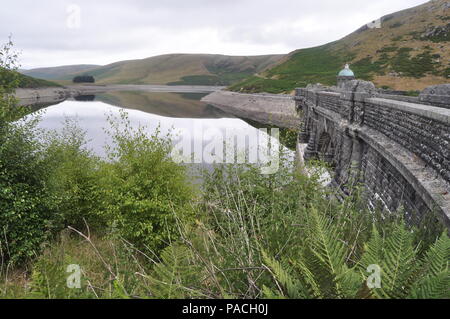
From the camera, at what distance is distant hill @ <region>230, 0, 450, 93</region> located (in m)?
62.7

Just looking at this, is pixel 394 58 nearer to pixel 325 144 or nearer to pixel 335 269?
pixel 325 144

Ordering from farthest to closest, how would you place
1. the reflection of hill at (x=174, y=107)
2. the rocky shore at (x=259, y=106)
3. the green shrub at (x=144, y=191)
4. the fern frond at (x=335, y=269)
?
the reflection of hill at (x=174, y=107) < the rocky shore at (x=259, y=106) < the green shrub at (x=144, y=191) < the fern frond at (x=335, y=269)

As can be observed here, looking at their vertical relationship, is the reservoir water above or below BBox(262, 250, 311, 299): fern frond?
below

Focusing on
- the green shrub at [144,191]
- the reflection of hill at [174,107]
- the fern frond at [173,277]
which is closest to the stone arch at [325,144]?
the green shrub at [144,191]

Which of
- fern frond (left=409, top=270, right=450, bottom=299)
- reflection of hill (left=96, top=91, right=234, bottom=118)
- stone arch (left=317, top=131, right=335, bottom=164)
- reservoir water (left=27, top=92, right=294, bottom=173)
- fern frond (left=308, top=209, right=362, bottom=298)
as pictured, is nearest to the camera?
fern frond (left=409, top=270, right=450, bottom=299)

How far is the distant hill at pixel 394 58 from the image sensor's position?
62.7 metres

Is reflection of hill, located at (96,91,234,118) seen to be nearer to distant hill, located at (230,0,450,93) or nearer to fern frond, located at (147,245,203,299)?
distant hill, located at (230,0,450,93)

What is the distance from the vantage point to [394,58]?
7644cm

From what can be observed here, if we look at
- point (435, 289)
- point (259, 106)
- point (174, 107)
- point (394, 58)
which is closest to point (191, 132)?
point (259, 106)

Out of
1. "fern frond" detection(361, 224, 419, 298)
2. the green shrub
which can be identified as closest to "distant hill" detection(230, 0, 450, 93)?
the green shrub

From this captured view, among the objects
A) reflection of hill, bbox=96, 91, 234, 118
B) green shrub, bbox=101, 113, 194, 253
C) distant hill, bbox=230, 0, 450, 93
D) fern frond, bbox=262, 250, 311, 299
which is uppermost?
distant hill, bbox=230, 0, 450, 93

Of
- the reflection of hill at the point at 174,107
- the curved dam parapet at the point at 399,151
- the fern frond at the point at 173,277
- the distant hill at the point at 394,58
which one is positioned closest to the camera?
the fern frond at the point at 173,277

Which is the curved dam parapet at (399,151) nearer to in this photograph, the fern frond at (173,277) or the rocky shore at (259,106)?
the fern frond at (173,277)
